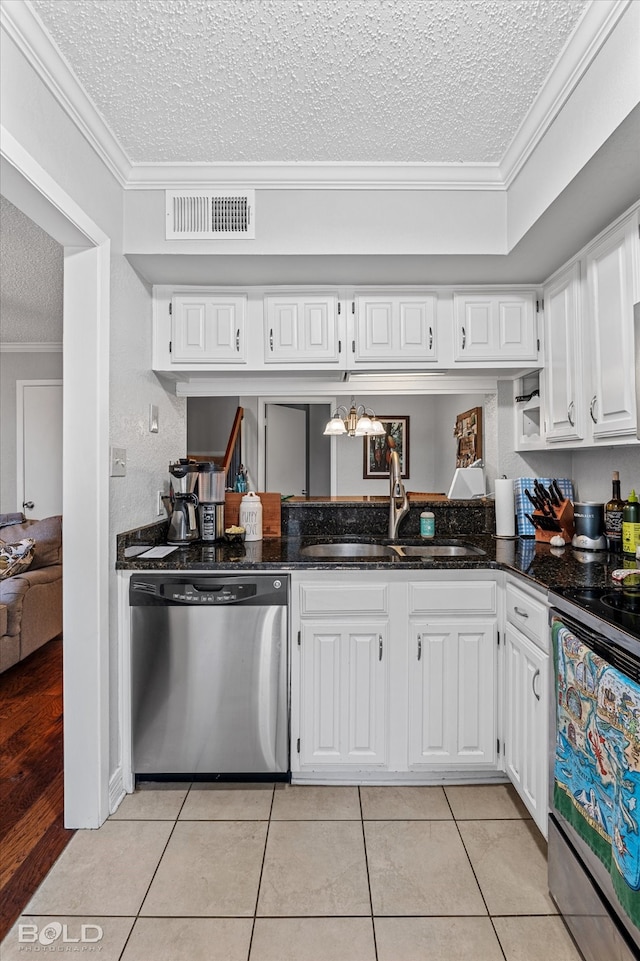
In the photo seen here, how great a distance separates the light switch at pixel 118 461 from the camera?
2.07 m

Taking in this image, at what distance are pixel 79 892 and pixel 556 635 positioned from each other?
1637 millimetres

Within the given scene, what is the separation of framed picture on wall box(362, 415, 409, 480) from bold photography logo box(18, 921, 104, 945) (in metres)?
2.38

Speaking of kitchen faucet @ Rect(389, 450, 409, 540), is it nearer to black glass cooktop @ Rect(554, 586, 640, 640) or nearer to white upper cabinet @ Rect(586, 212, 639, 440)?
white upper cabinet @ Rect(586, 212, 639, 440)

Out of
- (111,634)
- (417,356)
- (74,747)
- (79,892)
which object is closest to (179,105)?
(417,356)

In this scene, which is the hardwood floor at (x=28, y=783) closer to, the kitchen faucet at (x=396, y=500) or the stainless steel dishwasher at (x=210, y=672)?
the stainless steel dishwasher at (x=210, y=672)

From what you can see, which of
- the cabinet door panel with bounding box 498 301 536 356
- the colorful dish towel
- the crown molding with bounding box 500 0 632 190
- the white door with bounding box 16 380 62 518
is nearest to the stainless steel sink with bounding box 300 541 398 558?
the cabinet door panel with bounding box 498 301 536 356

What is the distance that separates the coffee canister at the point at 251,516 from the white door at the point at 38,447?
10.9 ft

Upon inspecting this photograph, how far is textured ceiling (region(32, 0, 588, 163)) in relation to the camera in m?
1.43

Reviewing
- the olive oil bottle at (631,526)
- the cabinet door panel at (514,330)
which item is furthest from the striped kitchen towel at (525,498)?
the cabinet door panel at (514,330)

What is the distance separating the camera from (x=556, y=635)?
153cm

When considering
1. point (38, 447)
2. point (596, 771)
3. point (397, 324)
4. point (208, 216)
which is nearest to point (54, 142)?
point (208, 216)

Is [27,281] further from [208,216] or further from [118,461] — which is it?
[118,461]

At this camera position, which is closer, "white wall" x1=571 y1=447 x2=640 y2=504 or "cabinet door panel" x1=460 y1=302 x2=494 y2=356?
"white wall" x1=571 y1=447 x2=640 y2=504

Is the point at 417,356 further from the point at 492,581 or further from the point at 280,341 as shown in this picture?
the point at 492,581
